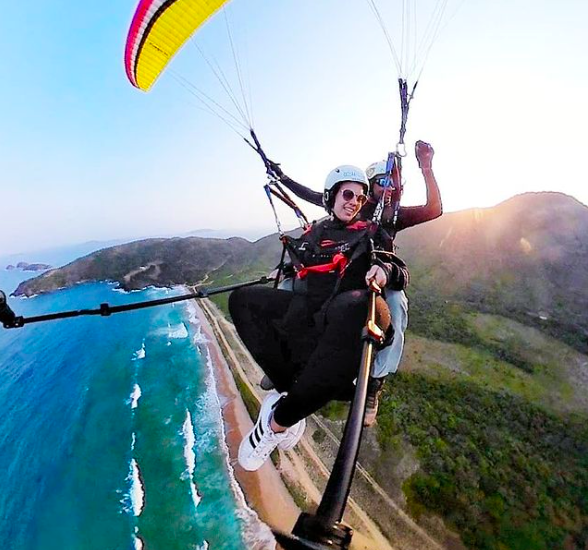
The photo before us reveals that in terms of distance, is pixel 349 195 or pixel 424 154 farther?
pixel 424 154

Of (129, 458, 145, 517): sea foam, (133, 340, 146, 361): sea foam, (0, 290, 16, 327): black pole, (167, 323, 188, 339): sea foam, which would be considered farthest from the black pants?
(167, 323, 188, 339): sea foam

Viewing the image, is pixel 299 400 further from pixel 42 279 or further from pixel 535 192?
pixel 42 279

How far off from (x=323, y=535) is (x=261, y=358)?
279cm

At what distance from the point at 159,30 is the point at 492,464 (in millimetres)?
21286

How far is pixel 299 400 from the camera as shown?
314 centimetres

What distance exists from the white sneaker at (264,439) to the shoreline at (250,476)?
895 centimetres

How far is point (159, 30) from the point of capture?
6.22 m

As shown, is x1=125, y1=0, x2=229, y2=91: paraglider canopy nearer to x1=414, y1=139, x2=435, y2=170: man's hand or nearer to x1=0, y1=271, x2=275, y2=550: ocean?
x1=414, y1=139, x2=435, y2=170: man's hand

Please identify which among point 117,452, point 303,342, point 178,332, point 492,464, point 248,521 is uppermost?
point 303,342

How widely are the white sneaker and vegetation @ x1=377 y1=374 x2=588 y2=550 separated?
1598 centimetres

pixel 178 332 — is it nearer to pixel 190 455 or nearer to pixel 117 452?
pixel 117 452

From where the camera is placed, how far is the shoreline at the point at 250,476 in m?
17.0

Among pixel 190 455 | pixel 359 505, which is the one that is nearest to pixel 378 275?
pixel 359 505

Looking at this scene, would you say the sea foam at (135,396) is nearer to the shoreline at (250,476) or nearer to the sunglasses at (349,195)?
the shoreline at (250,476)
